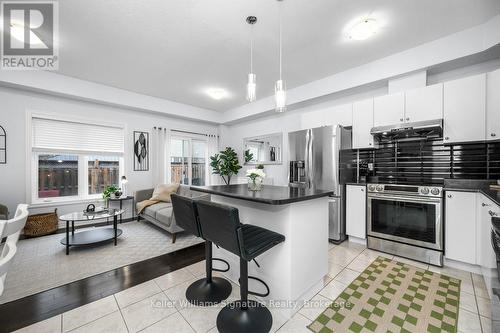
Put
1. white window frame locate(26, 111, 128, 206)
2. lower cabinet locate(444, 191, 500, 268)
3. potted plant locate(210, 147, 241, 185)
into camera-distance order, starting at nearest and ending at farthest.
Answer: lower cabinet locate(444, 191, 500, 268)
white window frame locate(26, 111, 128, 206)
potted plant locate(210, 147, 241, 185)

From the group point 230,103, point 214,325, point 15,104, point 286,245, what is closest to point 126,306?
point 214,325

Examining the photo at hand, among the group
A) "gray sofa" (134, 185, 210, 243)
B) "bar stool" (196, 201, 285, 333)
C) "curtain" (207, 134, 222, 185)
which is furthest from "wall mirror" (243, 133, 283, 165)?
"bar stool" (196, 201, 285, 333)

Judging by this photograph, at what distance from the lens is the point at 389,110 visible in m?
2.96

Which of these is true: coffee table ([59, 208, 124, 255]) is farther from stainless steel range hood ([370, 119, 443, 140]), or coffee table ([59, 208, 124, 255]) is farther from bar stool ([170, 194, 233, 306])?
stainless steel range hood ([370, 119, 443, 140])

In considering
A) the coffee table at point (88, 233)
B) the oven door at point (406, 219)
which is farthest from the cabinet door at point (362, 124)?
the coffee table at point (88, 233)

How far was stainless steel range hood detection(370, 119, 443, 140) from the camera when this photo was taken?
2.59 meters

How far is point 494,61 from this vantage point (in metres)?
2.59

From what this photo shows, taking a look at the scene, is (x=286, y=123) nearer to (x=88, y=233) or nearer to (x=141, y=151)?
(x=141, y=151)

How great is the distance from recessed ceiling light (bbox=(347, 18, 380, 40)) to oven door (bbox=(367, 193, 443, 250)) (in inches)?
80.8

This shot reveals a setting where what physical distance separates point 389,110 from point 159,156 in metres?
4.80

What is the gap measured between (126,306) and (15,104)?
4142mm

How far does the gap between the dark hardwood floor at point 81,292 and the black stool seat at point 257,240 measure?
54.1 inches

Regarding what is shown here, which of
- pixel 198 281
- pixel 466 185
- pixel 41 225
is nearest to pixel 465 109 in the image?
pixel 466 185

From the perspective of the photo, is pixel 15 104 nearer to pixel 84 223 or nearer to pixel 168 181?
pixel 84 223
